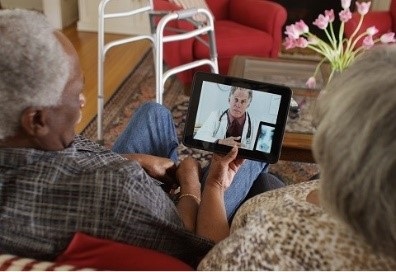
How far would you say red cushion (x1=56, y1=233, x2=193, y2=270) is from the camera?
0.79 metres

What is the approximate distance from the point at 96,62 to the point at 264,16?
1.33 metres

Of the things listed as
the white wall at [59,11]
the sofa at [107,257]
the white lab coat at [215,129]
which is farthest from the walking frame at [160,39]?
the white wall at [59,11]

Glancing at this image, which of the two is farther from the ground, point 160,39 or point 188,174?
point 160,39

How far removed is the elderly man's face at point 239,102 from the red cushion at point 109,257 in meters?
0.52

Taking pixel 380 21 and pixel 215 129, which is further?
pixel 380 21

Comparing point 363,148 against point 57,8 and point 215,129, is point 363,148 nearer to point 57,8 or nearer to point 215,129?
point 215,129

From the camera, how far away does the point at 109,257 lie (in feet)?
2.61

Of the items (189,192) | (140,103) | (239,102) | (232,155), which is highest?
(239,102)

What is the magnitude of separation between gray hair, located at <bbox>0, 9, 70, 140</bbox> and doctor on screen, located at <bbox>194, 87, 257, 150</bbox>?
492 mm

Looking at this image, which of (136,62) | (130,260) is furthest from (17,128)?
(136,62)

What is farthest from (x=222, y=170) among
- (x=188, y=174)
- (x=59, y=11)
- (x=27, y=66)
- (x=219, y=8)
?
(x=59, y=11)

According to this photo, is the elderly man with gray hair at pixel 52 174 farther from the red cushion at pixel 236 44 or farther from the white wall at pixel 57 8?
the white wall at pixel 57 8

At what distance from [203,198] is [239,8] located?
2157 mm

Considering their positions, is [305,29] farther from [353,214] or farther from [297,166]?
[353,214]
